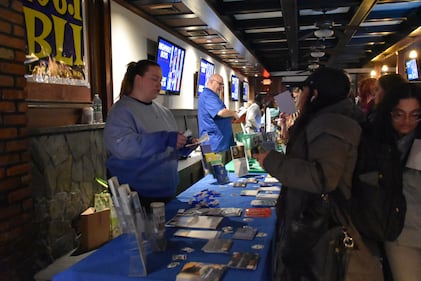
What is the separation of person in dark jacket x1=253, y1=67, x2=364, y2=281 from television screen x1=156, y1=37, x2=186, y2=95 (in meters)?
3.66

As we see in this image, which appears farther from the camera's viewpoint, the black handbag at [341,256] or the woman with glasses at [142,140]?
the woman with glasses at [142,140]

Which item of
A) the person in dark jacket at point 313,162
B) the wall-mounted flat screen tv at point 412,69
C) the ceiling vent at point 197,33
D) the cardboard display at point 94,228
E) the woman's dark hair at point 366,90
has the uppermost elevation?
the ceiling vent at point 197,33

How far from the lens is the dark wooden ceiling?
4.88 meters

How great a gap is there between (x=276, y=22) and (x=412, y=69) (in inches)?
147

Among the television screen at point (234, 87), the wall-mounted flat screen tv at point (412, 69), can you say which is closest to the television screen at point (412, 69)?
the wall-mounted flat screen tv at point (412, 69)

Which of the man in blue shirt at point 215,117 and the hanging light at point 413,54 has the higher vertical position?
the hanging light at point 413,54

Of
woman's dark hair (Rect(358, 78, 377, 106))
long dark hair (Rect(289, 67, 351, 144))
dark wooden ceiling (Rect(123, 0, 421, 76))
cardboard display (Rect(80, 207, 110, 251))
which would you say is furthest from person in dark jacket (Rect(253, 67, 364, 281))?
dark wooden ceiling (Rect(123, 0, 421, 76))

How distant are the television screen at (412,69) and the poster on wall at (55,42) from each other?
7.31 m


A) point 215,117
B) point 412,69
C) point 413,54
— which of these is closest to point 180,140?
point 215,117

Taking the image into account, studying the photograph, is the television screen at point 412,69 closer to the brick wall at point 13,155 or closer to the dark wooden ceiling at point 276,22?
the dark wooden ceiling at point 276,22

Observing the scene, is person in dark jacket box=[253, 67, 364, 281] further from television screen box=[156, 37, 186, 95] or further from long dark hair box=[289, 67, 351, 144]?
television screen box=[156, 37, 186, 95]

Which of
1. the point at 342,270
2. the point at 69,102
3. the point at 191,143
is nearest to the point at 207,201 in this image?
the point at 191,143

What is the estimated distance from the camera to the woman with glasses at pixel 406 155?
1724 mm

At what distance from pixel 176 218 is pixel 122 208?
68 cm
